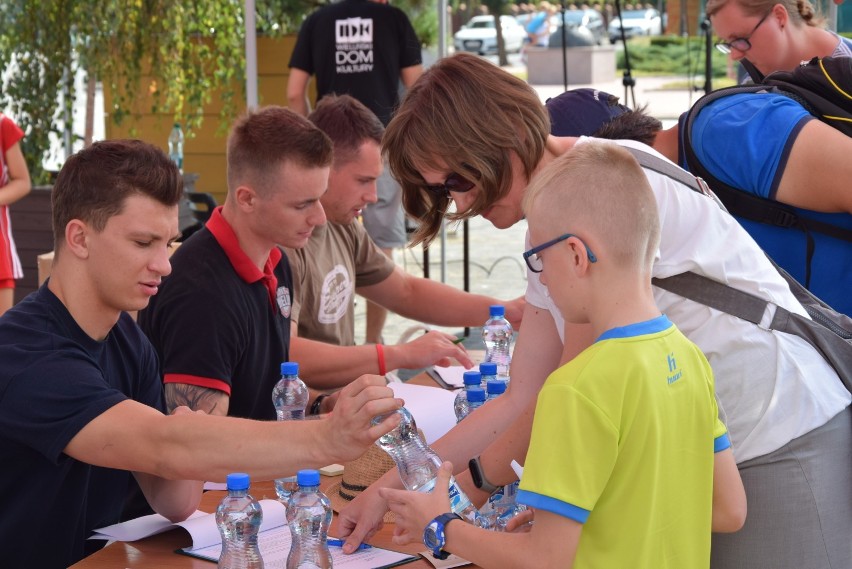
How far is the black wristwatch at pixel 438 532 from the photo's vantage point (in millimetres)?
1667

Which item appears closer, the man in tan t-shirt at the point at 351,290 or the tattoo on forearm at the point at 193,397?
the tattoo on forearm at the point at 193,397

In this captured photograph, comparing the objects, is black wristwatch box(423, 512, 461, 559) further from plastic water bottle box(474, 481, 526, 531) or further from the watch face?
plastic water bottle box(474, 481, 526, 531)

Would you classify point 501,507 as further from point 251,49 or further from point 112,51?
point 112,51

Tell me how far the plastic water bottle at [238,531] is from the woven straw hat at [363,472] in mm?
390

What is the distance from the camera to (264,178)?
2.96m

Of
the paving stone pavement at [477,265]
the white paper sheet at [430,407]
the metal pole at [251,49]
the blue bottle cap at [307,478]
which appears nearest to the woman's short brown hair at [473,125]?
the blue bottle cap at [307,478]

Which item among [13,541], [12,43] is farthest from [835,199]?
[12,43]

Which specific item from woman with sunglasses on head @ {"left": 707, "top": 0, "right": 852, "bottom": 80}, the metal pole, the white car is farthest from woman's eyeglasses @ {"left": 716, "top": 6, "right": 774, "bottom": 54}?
the white car

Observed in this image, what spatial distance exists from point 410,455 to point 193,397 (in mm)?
739

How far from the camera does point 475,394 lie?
2426mm

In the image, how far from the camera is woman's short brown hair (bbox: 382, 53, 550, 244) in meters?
2.02

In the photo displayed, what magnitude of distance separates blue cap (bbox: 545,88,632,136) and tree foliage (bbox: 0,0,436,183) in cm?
509

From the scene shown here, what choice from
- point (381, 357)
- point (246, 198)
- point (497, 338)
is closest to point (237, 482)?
point (246, 198)

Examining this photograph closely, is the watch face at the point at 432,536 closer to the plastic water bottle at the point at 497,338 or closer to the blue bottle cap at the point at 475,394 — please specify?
the blue bottle cap at the point at 475,394
